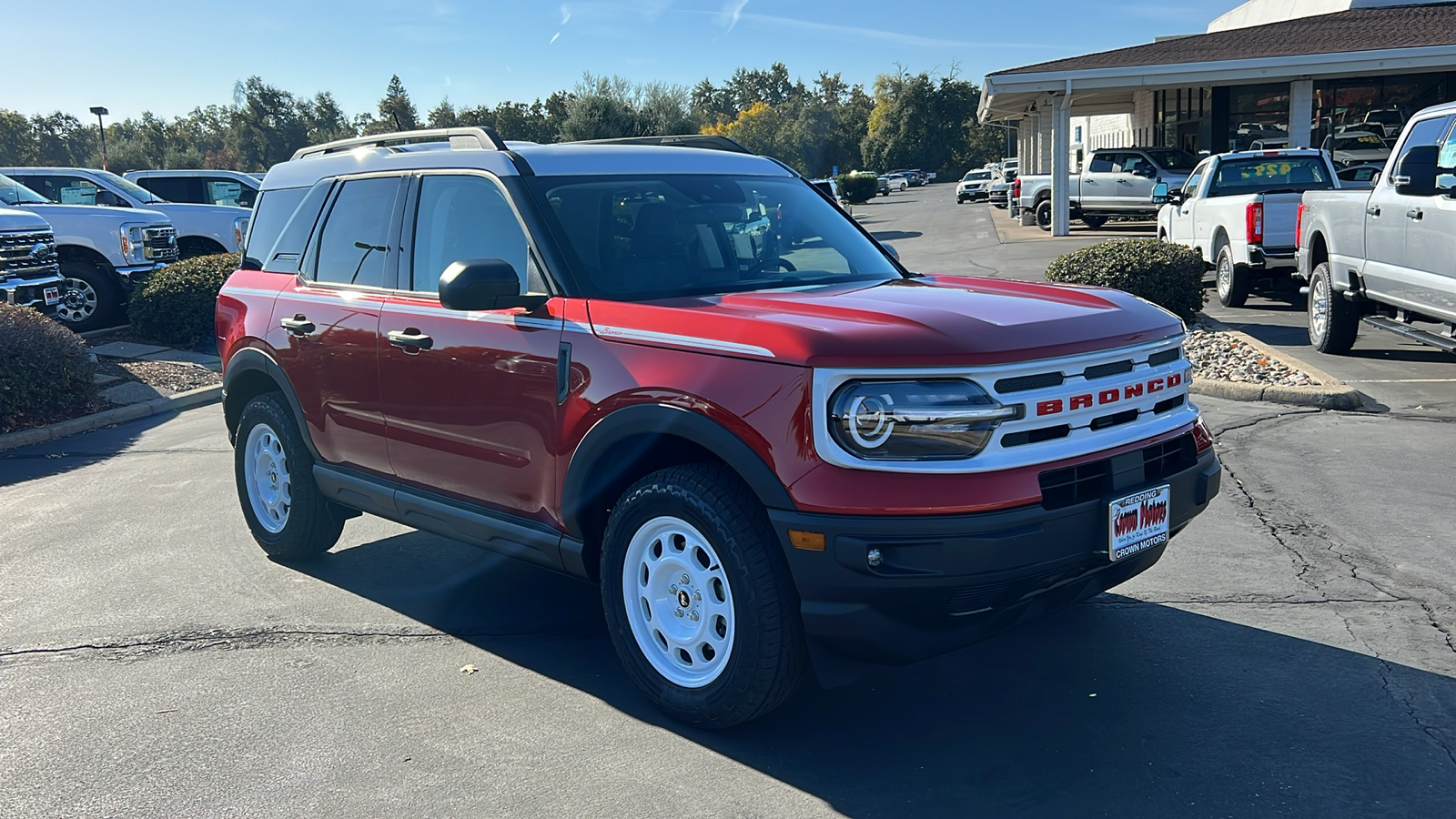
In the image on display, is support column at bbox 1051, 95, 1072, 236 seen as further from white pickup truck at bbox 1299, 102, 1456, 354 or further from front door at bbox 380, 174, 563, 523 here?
front door at bbox 380, 174, 563, 523

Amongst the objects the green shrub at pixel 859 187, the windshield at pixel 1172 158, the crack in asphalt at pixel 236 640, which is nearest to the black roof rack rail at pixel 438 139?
the crack in asphalt at pixel 236 640

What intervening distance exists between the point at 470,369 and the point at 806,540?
67.4 inches

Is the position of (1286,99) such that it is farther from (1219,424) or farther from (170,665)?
(170,665)

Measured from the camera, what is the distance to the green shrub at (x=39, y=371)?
33.6 ft

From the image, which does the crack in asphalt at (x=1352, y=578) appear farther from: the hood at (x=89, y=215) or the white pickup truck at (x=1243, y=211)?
the hood at (x=89, y=215)

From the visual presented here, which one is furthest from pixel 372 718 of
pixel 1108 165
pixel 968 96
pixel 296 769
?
pixel 968 96

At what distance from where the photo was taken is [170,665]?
4754 mm

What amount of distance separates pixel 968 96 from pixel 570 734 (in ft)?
360

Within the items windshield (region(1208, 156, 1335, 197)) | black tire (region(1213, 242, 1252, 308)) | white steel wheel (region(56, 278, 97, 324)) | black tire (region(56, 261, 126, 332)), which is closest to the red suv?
black tire (region(1213, 242, 1252, 308))

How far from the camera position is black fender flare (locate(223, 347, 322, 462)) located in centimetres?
565

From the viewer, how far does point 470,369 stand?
451cm

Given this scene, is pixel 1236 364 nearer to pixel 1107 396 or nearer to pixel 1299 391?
pixel 1299 391

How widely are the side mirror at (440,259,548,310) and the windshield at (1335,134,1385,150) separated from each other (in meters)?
27.7

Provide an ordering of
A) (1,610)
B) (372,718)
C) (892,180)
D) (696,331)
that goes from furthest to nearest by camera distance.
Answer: (892,180), (1,610), (372,718), (696,331)
